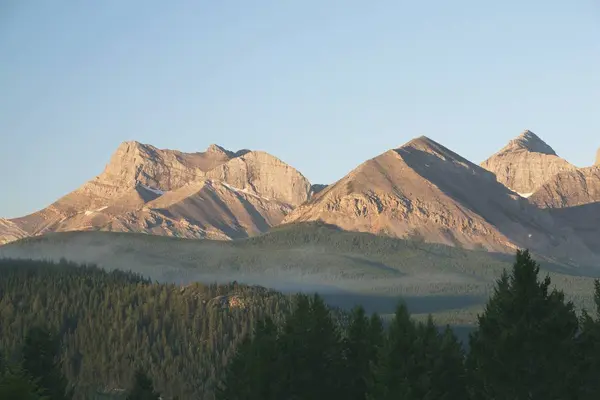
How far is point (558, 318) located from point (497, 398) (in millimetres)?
7610

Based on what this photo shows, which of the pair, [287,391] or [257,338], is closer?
[287,391]

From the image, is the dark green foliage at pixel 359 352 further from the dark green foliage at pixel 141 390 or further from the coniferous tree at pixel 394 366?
the dark green foliage at pixel 141 390

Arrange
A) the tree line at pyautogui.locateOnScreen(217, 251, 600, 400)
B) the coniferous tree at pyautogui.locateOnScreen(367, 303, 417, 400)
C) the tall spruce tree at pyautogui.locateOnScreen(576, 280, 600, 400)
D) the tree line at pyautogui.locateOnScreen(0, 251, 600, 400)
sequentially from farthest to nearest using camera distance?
1. the coniferous tree at pyautogui.locateOnScreen(367, 303, 417, 400)
2. the tall spruce tree at pyautogui.locateOnScreen(576, 280, 600, 400)
3. the tree line at pyautogui.locateOnScreen(217, 251, 600, 400)
4. the tree line at pyautogui.locateOnScreen(0, 251, 600, 400)

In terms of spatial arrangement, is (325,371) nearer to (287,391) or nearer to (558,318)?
(287,391)

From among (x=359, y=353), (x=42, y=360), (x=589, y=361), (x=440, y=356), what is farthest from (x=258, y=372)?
(x=589, y=361)

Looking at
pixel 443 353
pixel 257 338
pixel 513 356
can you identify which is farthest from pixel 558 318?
pixel 257 338

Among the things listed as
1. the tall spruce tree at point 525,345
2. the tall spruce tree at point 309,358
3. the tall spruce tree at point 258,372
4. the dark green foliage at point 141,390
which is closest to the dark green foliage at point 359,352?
the tall spruce tree at point 309,358

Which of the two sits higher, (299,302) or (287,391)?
(299,302)

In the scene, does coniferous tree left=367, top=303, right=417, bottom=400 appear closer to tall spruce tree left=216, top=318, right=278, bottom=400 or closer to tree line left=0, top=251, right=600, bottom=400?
tree line left=0, top=251, right=600, bottom=400

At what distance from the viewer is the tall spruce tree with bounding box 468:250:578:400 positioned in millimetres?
82062

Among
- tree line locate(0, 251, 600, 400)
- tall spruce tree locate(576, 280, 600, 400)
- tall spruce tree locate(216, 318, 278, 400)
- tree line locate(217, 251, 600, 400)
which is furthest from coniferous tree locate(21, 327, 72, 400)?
tall spruce tree locate(576, 280, 600, 400)

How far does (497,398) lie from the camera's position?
3250 inches

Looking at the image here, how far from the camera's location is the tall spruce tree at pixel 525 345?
82.1 metres

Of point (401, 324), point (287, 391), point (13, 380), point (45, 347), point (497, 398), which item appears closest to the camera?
point (13, 380)
